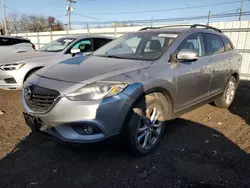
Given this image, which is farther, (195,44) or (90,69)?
(195,44)

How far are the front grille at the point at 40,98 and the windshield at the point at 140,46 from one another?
4.34 ft

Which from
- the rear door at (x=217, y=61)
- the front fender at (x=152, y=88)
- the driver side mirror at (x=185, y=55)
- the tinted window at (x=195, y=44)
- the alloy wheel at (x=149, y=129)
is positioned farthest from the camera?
the rear door at (x=217, y=61)

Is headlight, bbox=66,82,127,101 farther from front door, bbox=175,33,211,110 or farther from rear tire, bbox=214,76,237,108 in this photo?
rear tire, bbox=214,76,237,108

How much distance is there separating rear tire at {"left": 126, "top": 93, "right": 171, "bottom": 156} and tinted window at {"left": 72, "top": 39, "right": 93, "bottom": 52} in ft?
13.8

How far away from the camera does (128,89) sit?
248cm

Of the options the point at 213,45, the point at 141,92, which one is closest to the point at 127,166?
the point at 141,92

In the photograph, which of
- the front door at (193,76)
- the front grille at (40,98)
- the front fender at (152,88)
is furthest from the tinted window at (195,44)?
the front grille at (40,98)

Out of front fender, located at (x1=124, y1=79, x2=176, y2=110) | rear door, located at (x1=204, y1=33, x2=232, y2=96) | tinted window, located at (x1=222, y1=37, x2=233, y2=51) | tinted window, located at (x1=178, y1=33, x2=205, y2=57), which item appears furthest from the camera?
tinted window, located at (x1=222, y1=37, x2=233, y2=51)

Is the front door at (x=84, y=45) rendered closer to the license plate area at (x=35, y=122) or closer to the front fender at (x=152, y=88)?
the license plate area at (x=35, y=122)

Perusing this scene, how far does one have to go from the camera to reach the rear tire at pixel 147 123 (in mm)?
2629

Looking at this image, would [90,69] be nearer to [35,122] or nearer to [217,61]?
[35,122]

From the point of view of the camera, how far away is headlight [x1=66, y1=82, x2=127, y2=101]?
7.74ft

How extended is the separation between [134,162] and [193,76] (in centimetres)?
167

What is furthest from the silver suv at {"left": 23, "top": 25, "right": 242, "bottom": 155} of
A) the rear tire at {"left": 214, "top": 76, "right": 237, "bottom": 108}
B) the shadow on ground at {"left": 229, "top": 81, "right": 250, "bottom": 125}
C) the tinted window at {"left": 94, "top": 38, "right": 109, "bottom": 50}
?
the tinted window at {"left": 94, "top": 38, "right": 109, "bottom": 50}
